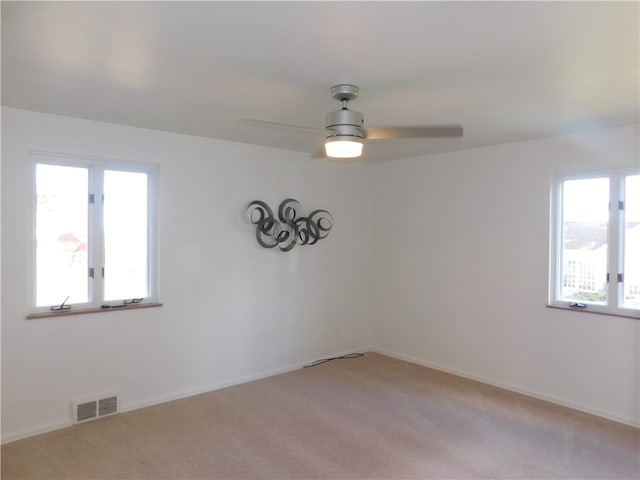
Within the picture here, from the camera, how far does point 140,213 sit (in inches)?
151

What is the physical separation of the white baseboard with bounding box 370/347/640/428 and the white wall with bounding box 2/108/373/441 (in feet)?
2.21

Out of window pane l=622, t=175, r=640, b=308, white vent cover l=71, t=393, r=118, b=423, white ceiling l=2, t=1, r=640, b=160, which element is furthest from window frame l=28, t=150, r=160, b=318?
window pane l=622, t=175, r=640, b=308

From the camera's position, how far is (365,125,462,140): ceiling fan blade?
2.49m

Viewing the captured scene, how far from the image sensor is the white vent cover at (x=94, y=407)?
340cm

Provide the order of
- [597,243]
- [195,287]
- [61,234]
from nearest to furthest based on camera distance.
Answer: [61,234], [597,243], [195,287]

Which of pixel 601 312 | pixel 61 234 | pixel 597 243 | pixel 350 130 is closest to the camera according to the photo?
pixel 350 130

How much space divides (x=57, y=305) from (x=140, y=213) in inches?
37.8

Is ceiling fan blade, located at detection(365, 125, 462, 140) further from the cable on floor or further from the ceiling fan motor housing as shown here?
the cable on floor

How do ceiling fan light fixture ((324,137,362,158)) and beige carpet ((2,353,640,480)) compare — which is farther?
beige carpet ((2,353,640,480))

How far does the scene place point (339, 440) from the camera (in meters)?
3.19

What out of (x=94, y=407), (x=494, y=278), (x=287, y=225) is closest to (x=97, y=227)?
(x=94, y=407)

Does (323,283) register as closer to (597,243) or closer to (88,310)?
(88,310)

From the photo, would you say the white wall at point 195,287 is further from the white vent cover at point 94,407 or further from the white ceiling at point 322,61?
the white ceiling at point 322,61

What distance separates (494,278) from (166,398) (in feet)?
10.7
